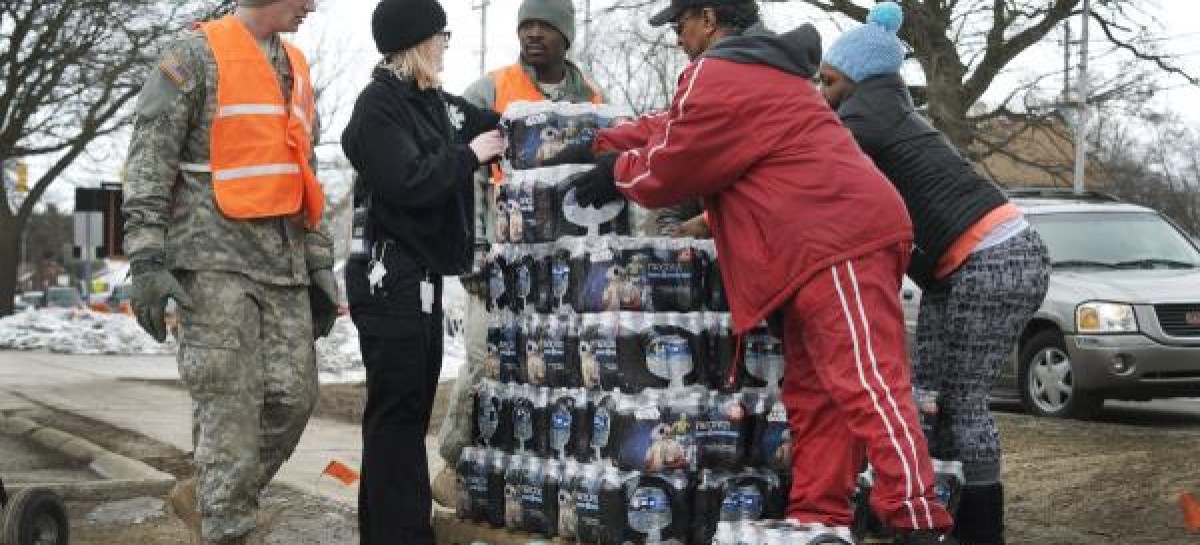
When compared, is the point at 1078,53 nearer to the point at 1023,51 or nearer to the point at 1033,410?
the point at 1023,51

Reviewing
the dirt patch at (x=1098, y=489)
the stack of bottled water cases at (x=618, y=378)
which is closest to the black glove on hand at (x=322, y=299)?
the stack of bottled water cases at (x=618, y=378)

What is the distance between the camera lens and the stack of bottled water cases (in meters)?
4.61

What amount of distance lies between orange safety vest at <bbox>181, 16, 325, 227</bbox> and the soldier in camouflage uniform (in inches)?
1.8

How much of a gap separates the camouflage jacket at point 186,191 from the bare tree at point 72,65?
21.9 metres

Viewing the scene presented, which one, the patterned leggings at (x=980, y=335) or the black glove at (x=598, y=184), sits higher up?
the black glove at (x=598, y=184)

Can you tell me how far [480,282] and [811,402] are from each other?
1763 millimetres

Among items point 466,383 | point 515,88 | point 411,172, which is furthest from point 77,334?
point 411,172

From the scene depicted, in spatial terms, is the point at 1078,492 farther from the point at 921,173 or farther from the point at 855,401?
the point at 855,401

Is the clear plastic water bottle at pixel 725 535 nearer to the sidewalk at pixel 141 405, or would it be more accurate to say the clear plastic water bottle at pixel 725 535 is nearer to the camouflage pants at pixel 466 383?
the camouflage pants at pixel 466 383

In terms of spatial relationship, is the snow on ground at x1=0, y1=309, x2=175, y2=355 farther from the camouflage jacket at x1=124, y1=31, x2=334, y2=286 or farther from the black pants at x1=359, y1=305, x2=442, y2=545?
the black pants at x1=359, y1=305, x2=442, y2=545

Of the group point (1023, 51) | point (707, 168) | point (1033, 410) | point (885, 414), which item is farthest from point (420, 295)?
point (1023, 51)

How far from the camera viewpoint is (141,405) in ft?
46.9

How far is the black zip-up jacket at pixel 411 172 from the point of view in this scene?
193 inches

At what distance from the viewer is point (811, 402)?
4.48 metres
